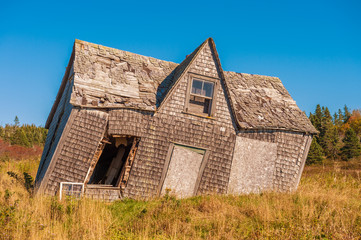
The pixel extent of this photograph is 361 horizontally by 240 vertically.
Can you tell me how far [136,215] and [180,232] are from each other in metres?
1.90

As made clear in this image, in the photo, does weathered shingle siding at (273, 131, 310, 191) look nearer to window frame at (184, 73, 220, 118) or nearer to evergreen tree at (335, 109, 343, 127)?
window frame at (184, 73, 220, 118)

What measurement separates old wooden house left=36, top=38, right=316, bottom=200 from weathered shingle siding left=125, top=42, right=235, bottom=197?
4 cm

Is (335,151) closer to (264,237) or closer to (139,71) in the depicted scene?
(139,71)

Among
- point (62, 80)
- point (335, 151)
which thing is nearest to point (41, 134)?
point (62, 80)

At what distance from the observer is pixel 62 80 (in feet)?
51.6

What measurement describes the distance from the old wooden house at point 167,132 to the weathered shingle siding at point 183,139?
4 cm

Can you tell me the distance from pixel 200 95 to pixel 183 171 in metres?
3.16

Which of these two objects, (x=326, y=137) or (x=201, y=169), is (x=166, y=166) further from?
(x=326, y=137)

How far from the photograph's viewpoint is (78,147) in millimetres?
11508

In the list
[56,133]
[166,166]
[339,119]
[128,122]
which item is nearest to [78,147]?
[128,122]

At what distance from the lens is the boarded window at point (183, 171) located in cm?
1235

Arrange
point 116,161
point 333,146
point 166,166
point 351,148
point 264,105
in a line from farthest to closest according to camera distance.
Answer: point 333,146 → point 351,148 → point 116,161 → point 264,105 → point 166,166

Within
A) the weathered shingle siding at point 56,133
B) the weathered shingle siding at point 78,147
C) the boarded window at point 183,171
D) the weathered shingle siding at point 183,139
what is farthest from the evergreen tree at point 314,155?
the weathered shingle siding at point 78,147

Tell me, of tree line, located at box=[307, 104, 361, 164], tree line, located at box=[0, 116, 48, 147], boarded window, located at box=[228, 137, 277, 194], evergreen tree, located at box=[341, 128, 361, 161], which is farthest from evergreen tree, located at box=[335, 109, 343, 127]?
boarded window, located at box=[228, 137, 277, 194]
